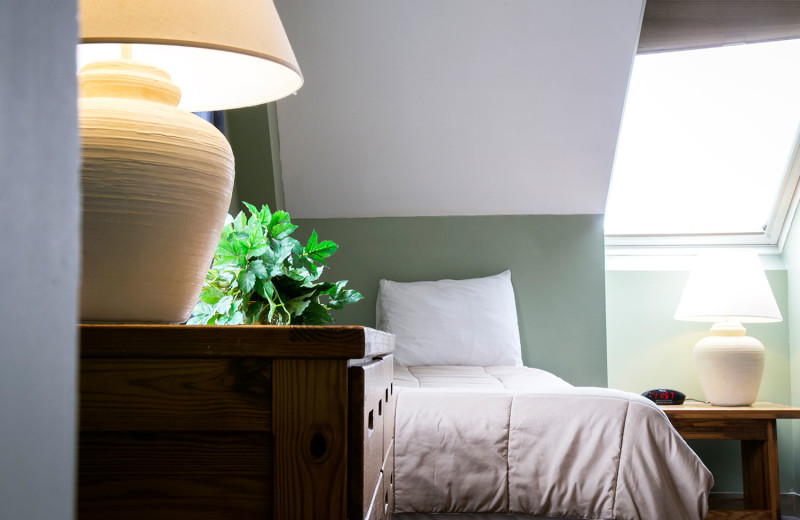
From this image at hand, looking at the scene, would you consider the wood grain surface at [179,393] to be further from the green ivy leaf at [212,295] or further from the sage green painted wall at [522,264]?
the sage green painted wall at [522,264]

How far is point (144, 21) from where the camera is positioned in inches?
34.1

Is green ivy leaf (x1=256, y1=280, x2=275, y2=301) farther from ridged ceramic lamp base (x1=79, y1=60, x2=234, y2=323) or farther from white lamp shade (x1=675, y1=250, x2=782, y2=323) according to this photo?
white lamp shade (x1=675, y1=250, x2=782, y2=323)

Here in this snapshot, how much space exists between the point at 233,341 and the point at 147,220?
21 cm

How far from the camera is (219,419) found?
2.33ft

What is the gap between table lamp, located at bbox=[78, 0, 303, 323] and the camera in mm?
811

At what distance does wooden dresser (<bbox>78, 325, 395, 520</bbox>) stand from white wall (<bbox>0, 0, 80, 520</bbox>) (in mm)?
384

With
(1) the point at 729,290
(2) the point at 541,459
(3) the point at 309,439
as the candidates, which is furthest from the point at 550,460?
(1) the point at 729,290

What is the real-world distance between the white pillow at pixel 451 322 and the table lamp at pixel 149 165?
8.08 feet

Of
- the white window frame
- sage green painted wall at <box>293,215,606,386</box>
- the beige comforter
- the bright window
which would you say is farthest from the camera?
the white window frame

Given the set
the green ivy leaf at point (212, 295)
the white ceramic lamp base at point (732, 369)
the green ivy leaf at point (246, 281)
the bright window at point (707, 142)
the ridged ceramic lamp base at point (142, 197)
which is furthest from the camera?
the bright window at point (707, 142)

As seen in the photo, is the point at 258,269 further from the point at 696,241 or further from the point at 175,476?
the point at 696,241

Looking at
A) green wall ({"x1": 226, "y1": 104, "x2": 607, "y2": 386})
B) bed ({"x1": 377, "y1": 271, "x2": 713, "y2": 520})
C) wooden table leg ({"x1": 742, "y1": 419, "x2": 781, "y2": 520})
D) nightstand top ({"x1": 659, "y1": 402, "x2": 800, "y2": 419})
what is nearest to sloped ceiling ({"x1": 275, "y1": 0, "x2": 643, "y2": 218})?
green wall ({"x1": 226, "y1": 104, "x2": 607, "y2": 386})

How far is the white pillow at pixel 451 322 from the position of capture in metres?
3.37

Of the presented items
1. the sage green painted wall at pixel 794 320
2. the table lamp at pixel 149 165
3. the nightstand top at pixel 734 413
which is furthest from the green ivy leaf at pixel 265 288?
the sage green painted wall at pixel 794 320
